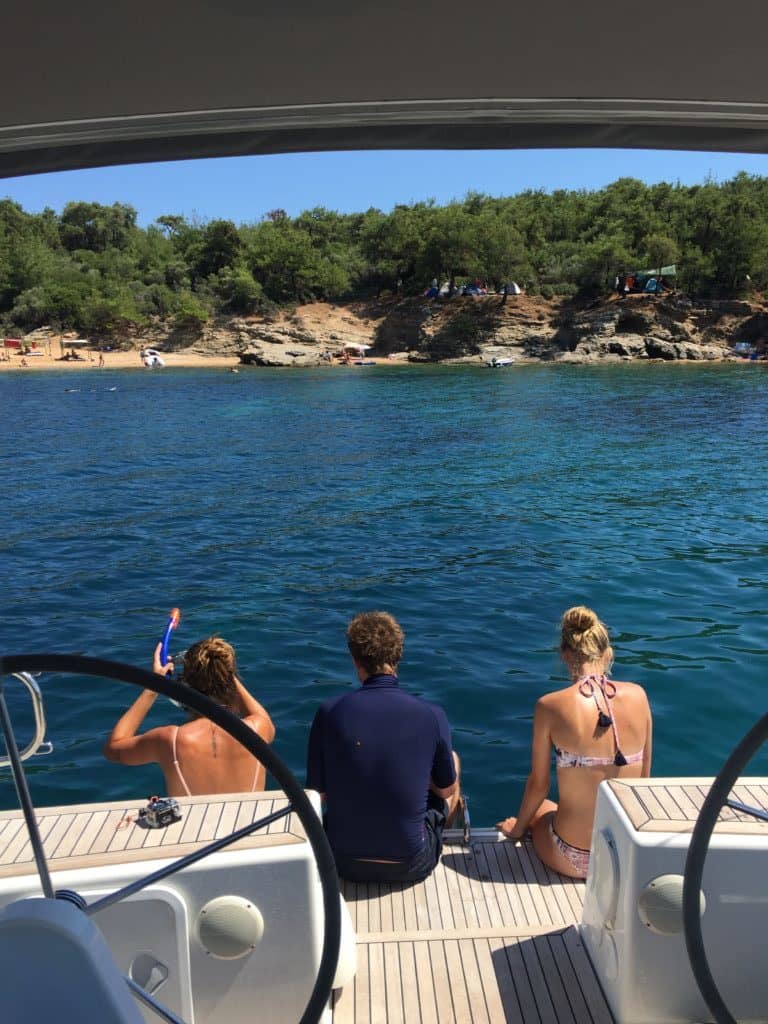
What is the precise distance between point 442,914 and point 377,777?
19.8 inches

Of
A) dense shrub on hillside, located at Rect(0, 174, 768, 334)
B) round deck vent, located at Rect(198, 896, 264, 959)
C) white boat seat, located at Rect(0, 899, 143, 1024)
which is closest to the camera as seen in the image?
white boat seat, located at Rect(0, 899, 143, 1024)

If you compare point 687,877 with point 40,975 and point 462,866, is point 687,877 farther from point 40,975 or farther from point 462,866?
point 462,866

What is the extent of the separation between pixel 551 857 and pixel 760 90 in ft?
8.42

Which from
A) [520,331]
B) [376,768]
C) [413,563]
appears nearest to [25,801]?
[376,768]

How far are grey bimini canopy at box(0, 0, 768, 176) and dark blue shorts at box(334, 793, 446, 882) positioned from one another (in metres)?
2.23

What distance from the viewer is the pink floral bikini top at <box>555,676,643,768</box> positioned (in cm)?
329

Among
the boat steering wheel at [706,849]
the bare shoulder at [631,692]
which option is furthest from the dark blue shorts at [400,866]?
the boat steering wheel at [706,849]

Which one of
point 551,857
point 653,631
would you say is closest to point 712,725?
point 653,631

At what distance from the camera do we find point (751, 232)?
54375 mm

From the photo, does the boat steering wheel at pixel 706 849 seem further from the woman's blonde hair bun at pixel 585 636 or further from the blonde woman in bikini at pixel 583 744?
the woman's blonde hair bun at pixel 585 636

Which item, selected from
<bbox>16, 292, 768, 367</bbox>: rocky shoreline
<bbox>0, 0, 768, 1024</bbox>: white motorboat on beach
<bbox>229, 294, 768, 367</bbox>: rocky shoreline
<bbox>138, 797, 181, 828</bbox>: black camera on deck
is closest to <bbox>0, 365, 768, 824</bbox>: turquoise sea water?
<bbox>0, 0, 768, 1024</bbox>: white motorboat on beach

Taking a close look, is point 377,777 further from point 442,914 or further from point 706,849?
point 706,849

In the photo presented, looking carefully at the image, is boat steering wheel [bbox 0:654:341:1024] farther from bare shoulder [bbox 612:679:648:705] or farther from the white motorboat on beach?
bare shoulder [bbox 612:679:648:705]

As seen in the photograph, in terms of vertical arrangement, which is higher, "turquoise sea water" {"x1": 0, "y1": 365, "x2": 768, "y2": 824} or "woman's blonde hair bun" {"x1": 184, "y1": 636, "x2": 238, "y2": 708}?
"woman's blonde hair bun" {"x1": 184, "y1": 636, "x2": 238, "y2": 708}
